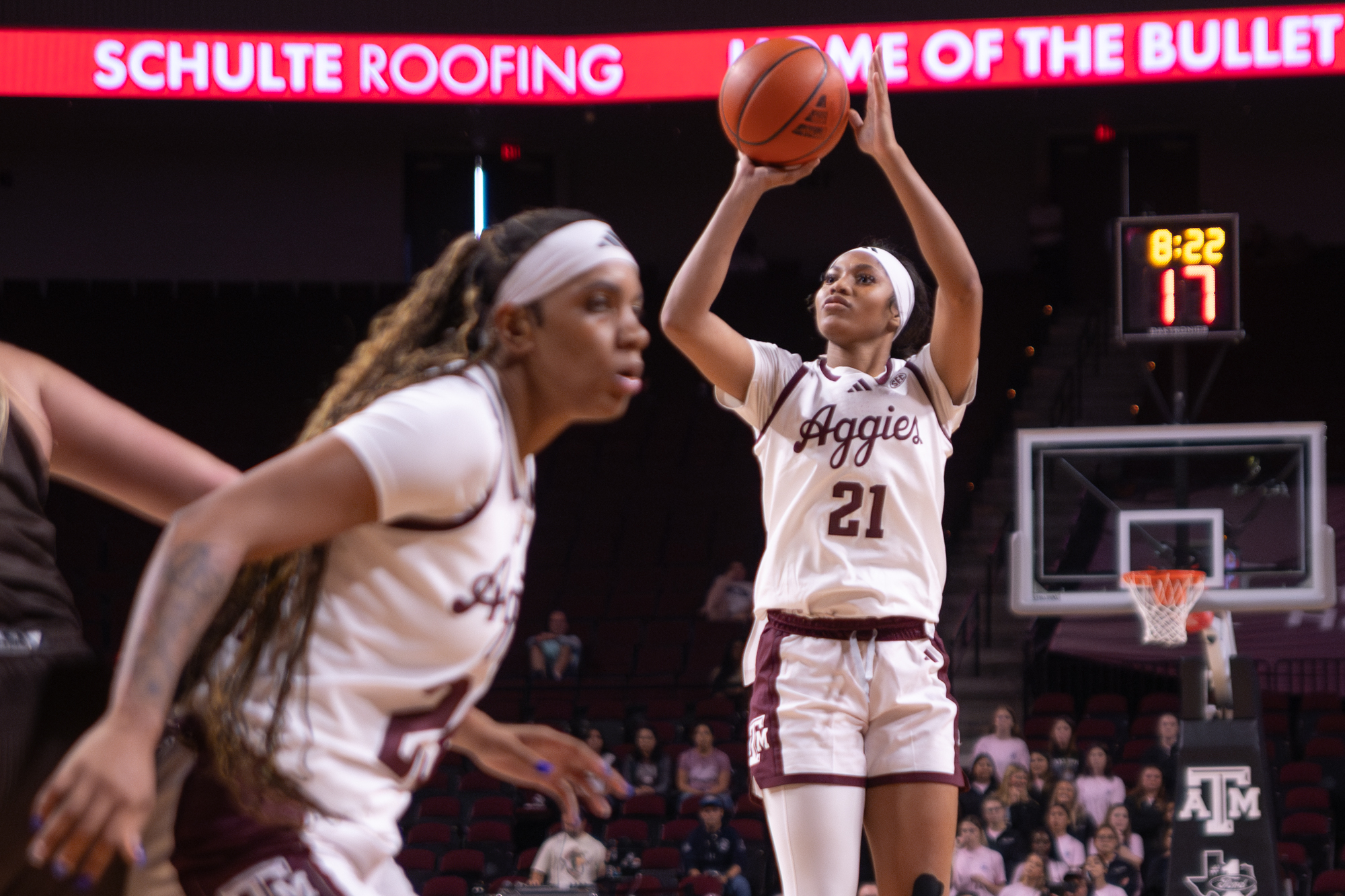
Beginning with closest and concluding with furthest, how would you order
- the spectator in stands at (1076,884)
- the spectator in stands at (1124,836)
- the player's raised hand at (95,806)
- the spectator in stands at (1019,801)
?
1. the player's raised hand at (95,806)
2. the spectator in stands at (1076,884)
3. the spectator in stands at (1124,836)
4. the spectator in stands at (1019,801)

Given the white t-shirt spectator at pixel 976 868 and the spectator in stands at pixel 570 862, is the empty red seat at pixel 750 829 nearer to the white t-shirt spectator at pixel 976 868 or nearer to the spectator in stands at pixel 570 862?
the spectator in stands at pixel 570 862

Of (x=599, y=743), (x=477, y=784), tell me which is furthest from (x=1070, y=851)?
(x=477, y=784)

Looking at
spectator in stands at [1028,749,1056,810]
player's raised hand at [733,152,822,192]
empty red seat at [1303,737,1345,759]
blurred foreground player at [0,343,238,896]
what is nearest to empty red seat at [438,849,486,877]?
spectator in stands at [1028,749,1056,810]

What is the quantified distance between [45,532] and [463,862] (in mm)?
8061

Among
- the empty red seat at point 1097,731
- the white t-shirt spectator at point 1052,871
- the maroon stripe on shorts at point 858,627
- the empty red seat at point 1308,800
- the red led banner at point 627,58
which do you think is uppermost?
the red led banner at point 627,58

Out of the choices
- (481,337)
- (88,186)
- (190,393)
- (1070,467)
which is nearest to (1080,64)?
(1070,467)

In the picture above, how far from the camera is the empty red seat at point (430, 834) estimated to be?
404 inches

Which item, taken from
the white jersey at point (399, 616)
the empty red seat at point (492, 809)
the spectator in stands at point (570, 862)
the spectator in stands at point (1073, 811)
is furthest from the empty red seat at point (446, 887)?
the white jersey at point (399, 616)

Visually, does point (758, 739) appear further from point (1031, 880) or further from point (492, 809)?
point (492, 809)

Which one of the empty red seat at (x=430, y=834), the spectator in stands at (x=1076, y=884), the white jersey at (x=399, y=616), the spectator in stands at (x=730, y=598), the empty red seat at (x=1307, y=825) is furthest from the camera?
the spectator in stands at (x=730, y=598)

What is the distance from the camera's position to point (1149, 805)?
9477 mm

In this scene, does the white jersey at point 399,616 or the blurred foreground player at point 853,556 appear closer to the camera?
the white jersey at point 399,616

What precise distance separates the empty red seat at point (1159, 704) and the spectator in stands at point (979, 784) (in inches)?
65.7

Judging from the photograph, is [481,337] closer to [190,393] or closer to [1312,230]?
[190,393]
